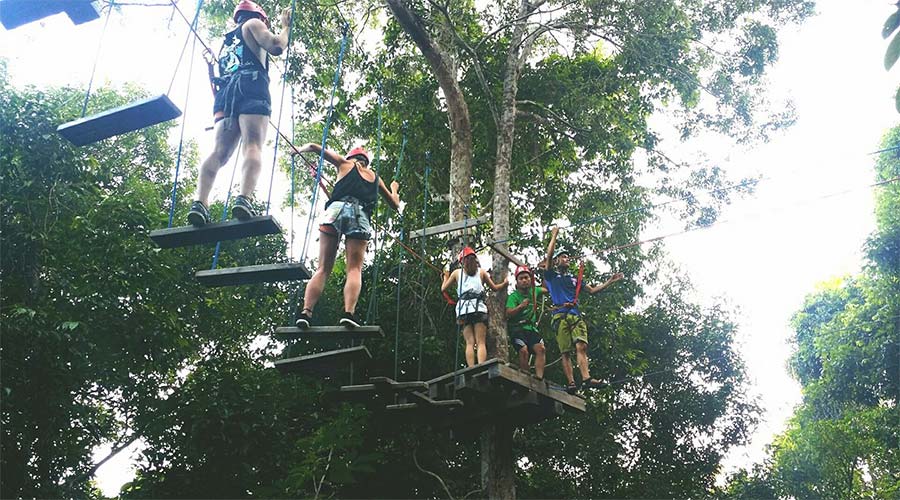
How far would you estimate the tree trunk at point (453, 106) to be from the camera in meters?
7.30

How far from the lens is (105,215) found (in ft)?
24.6

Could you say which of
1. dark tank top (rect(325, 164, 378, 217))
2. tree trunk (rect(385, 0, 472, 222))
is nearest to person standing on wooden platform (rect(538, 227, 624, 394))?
tree trunk (rect(385, 0, 472, 222))

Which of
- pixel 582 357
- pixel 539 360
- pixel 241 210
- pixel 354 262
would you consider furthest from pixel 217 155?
pixel 582 357

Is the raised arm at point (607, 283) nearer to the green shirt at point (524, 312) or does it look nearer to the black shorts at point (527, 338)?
the green shirt at point (524, 312)

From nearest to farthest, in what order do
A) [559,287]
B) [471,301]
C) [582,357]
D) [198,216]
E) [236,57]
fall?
[198,216] → [236,57] → [471,301] → [582,357] → [559,287]

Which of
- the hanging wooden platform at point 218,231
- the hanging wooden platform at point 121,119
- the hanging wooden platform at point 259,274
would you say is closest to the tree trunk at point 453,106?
the hanging wooden platform at point 259,274

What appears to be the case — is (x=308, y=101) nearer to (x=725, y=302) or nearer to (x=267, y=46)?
(x=267, y=46)

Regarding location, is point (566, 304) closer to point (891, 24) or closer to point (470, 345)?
point (470, 345)

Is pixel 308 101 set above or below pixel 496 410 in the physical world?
above

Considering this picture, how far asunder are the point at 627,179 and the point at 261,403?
16.9ft

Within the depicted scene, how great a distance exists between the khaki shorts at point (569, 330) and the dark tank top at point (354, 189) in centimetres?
207

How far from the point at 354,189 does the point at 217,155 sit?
0.78 m

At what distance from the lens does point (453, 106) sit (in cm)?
794

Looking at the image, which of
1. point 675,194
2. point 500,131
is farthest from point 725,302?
point 500,131
